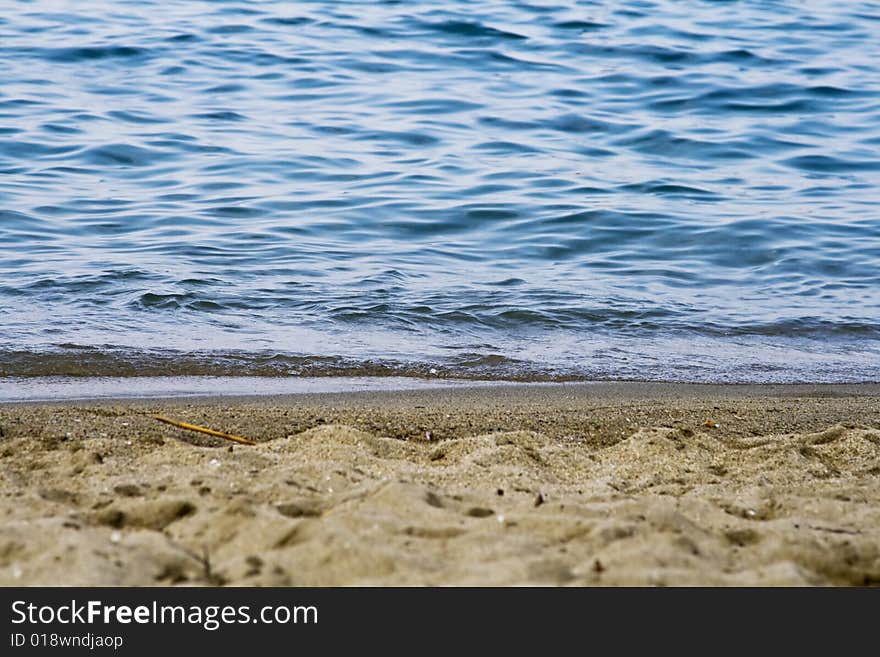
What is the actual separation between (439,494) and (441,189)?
7236 mm

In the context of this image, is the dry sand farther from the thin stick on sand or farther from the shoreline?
the shoreline

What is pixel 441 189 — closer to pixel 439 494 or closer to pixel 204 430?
pixel 204 430

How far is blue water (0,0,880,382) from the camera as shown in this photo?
21.6ft

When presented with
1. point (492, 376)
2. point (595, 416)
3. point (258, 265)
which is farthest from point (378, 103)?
point (595, 416)

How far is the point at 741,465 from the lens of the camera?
404cm

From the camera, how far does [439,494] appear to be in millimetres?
3311

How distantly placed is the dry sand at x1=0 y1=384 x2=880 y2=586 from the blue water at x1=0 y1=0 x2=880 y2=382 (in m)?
1.27

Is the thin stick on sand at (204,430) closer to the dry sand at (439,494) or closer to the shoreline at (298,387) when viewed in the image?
the dry sand at (439,494)

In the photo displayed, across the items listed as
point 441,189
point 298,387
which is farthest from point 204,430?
point 441,189

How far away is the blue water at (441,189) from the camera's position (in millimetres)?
A: 6574

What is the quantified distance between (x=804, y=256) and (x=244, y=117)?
6.67 metres

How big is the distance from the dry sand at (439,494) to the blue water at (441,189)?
49.8 inches

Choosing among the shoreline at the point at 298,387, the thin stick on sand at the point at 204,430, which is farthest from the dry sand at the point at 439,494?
the shoreline at the point at 298,387

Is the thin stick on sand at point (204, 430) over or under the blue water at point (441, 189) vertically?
over
